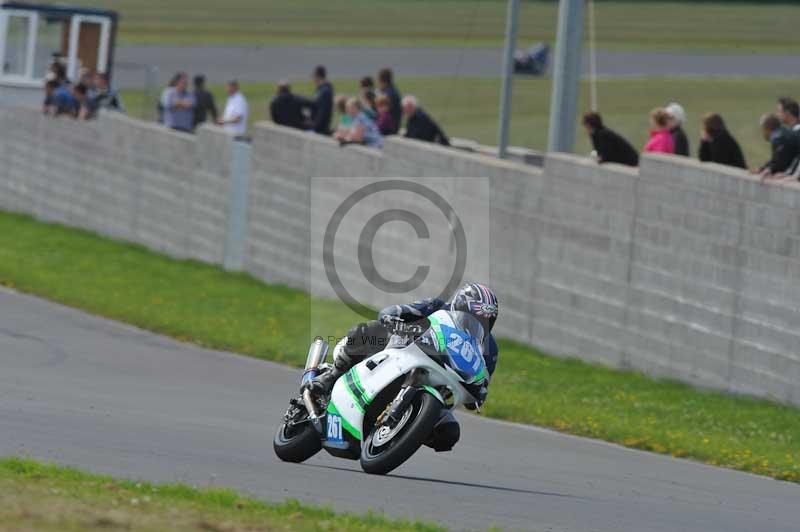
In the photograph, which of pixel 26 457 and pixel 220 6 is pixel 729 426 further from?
pixel 220 6

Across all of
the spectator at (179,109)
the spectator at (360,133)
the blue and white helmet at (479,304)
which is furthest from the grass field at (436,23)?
the blue and white helmet at (479,304)

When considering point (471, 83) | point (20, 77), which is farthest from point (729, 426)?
point (471, 83)

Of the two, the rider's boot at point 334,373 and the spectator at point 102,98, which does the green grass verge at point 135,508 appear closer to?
the rider's boot at point 334,373

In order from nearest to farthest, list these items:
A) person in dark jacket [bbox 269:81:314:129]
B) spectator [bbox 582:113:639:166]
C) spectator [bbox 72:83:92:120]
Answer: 1. spectator [bbox 582:113:639:166]
2. person in dark jacket [bbox 269:81:314:129]
3. spectator [bbox 72:83:92:120]

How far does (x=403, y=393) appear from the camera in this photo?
386 inches

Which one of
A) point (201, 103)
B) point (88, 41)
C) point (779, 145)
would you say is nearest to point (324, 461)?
point (779, 145)

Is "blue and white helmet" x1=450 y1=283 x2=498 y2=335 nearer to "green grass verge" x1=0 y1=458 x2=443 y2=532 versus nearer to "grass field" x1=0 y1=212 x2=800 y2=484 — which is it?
"green grass verge" x1=0 y1=458 x2=443 y2=532

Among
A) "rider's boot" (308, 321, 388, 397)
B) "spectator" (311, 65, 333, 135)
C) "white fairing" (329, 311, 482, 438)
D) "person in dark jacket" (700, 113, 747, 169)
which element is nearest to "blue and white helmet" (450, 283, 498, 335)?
"white fairing" (329, 311, 482, 438)

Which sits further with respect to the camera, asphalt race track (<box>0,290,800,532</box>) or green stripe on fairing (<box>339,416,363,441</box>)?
green stripe on fairing (<box>339,416,363,441</box>)

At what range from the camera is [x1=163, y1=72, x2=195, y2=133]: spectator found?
93.2 feet

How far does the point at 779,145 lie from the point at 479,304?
21.3 ft

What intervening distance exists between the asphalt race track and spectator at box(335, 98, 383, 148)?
6.19 m

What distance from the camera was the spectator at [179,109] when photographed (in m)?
28.4

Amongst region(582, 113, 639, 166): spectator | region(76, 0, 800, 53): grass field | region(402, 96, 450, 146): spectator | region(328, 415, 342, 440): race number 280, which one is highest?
region(76, 0, 800, 53): grass field
